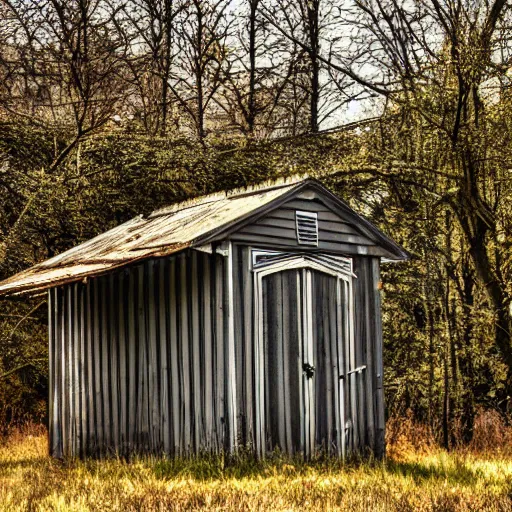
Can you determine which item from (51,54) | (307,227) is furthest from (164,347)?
(51,54)

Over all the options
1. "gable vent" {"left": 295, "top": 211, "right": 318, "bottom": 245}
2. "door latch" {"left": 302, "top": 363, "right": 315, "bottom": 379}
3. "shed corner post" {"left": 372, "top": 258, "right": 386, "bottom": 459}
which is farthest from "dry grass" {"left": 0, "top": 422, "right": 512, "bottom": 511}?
"gable vent" {"left": 295, "top": 211, "right": 318, "bottom": 245}

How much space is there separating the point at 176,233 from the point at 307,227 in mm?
1595

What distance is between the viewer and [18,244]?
14.7m

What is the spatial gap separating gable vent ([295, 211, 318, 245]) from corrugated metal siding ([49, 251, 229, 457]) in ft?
3.90

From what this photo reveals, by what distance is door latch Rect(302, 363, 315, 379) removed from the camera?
32.0 feet

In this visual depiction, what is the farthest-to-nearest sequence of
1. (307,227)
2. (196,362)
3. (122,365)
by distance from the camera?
(122,365), (307,227), (196,362)

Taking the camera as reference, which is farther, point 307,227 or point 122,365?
point 122,365

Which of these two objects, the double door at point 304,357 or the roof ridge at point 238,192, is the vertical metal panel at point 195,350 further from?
the roof ridge at point 238,192

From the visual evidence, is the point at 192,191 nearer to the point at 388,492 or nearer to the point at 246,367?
the point at 246,367

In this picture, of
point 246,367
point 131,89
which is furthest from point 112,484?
point 131,89

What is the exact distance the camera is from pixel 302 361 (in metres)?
9.77

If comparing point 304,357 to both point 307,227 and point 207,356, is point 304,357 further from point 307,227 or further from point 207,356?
point 307,227

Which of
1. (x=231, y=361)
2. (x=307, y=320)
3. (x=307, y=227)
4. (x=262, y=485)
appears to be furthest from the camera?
(x=307, y=227)

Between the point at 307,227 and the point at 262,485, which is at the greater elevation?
the point at 307,227
